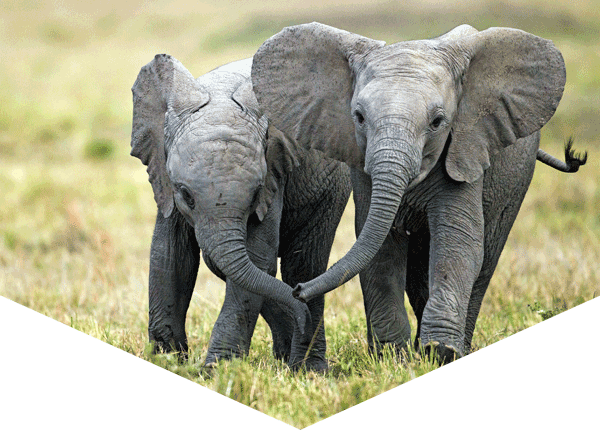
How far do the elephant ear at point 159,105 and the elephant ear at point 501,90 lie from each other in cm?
150

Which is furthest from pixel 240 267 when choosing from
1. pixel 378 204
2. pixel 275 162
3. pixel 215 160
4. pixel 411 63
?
pixel 411 63

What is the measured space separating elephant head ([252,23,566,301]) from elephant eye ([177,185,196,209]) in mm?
736

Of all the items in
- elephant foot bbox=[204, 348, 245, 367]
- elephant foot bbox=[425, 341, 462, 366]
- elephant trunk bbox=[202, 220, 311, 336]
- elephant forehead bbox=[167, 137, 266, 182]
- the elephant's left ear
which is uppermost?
elephant forehead bbox=[167, 137, 266, 182]

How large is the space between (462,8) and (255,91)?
8115mm

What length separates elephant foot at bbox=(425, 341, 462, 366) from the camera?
18.9 feet

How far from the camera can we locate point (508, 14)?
13.9 m

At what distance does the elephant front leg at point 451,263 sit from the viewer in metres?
5.80

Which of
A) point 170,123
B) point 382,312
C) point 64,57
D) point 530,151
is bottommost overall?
point 64,57

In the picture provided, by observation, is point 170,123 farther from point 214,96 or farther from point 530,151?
point 530,151

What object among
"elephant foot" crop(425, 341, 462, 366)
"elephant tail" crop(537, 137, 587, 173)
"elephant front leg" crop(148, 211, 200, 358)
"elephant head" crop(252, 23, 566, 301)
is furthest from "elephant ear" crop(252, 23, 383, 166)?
"elephant tail" crop(537, 137, 587, 173)

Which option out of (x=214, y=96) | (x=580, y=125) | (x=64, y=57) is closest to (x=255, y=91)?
(x=214, y=96)

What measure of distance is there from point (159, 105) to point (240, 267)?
3.81 ft

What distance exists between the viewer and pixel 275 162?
600 centimetres

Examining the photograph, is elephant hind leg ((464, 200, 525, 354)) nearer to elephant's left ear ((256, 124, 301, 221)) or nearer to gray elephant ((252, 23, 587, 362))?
gray elephant ((252, 23, 587, 362))
